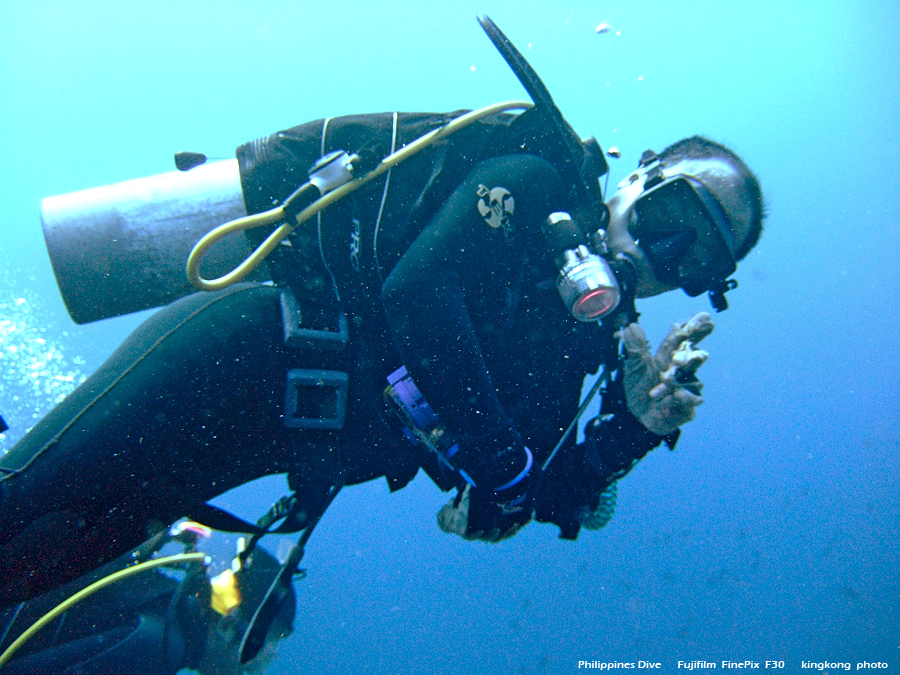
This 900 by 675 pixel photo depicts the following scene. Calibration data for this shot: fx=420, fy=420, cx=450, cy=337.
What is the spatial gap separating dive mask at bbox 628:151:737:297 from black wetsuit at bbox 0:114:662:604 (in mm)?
598

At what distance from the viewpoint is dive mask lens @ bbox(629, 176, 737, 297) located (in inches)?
91.4

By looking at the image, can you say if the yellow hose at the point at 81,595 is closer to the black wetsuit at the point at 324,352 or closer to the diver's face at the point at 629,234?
the black wetsuit at the point at 324,352

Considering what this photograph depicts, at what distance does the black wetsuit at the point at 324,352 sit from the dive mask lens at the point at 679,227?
60 centimetres

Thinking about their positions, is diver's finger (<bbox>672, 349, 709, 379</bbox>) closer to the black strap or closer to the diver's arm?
the diver's arm

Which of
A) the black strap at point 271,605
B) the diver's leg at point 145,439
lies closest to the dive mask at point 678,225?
the diver's leg at point 145,439

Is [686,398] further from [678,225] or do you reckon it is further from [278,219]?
[278,219]

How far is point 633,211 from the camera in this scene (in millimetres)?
2369

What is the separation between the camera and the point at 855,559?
31094mm

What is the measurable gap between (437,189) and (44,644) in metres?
4.62

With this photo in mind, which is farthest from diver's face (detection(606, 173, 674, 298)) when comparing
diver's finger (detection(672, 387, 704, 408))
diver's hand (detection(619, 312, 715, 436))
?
A: diver's finger (detection(672, 387, 704, 408))

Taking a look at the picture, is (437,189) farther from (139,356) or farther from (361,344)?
(139,356)


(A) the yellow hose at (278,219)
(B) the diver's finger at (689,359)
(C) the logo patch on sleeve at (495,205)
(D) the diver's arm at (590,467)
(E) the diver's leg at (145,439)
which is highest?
(A) the yellow hose at (278,219)

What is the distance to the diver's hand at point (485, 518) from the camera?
2.18 meters

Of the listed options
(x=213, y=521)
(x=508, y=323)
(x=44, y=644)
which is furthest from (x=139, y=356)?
(x=44, y=644)
